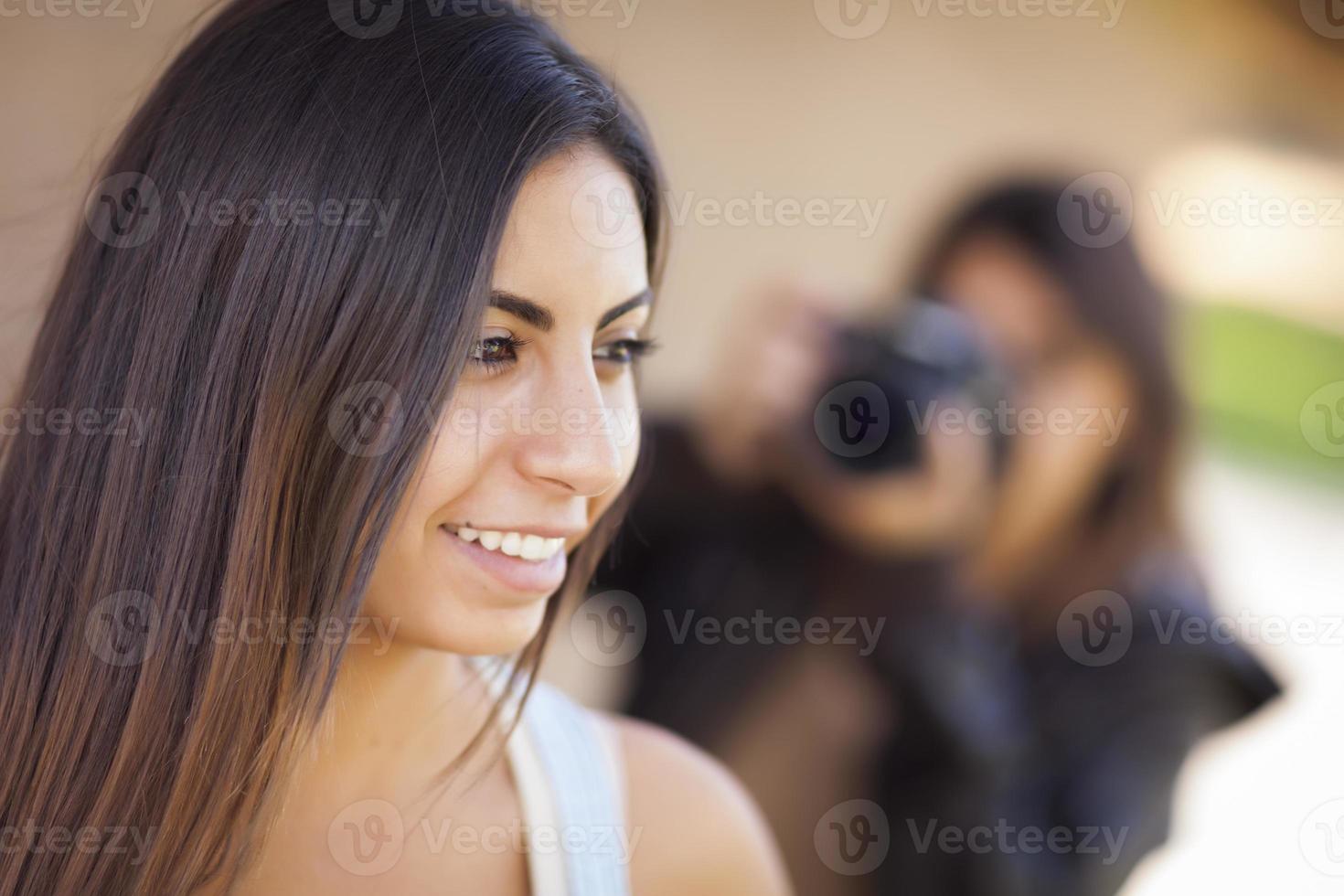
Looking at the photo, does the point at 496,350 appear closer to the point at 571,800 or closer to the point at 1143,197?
the point at 571,800

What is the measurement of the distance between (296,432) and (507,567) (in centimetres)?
17

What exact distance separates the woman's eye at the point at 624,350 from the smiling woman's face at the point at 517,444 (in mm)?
44

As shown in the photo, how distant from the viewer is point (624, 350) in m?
0.81

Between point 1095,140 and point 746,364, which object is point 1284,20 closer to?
point 1095,140

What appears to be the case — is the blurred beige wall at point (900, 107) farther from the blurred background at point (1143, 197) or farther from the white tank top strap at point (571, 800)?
the white tank top strap at point (571, 800)

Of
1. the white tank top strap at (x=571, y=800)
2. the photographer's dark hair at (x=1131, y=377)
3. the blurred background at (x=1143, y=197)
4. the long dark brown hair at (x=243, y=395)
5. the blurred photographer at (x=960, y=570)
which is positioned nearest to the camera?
the long dark brown hair at (x=243, y=395)

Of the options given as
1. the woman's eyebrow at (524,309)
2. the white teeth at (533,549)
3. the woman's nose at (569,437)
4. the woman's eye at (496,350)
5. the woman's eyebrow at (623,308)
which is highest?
the woman's eyebrow at (623,308)

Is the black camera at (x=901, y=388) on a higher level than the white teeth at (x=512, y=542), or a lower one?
higher

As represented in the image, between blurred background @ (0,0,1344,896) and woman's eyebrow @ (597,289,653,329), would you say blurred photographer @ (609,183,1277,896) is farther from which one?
woman's eyebrow @ (597,289,653,329)

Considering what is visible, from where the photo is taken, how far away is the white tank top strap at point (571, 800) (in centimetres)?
79

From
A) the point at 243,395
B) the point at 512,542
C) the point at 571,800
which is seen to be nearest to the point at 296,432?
the point at 243,395

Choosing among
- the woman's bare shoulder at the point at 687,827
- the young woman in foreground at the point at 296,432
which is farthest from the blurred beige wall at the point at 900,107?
the young woman in foreground at the point at 296,432

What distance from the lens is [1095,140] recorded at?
2232 millimetres

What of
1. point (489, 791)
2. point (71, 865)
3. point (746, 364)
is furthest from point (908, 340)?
point (71, 865)
